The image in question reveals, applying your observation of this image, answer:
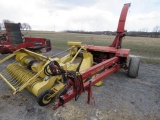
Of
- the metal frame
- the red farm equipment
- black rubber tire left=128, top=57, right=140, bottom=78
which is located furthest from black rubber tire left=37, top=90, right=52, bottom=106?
the red farm equipment

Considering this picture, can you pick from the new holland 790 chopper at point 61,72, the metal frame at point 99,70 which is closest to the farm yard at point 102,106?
the new holland 790 chopper at point 61,72

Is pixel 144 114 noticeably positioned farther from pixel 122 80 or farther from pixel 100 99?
pixel 122 80

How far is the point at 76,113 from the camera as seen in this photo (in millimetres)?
3221

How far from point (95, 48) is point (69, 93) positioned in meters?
3.14

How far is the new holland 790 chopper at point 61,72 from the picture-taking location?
2727 millimetres

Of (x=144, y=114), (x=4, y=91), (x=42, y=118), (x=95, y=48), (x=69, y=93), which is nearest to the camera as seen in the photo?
(x=69, y=93)

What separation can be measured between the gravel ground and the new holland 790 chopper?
29 centimetres

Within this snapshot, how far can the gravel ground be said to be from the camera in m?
3.15

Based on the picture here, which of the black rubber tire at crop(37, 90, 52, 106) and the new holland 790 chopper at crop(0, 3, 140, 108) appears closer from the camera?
the new holland 790 chopper at crop(0, 3, 140, 108)

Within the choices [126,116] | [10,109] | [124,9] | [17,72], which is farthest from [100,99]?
[124,9]

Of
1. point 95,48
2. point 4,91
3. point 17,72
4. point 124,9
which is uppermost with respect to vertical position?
point 124,9

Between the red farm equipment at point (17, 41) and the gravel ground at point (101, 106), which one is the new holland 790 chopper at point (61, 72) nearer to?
the gravel ground at point (101, 106)

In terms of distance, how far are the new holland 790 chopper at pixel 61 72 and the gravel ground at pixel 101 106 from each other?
286 millimetres

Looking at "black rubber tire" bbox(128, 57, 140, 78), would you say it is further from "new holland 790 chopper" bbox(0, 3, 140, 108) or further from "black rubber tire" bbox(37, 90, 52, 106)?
"black rubber tire" bbox(37, 90, 52, 106)
